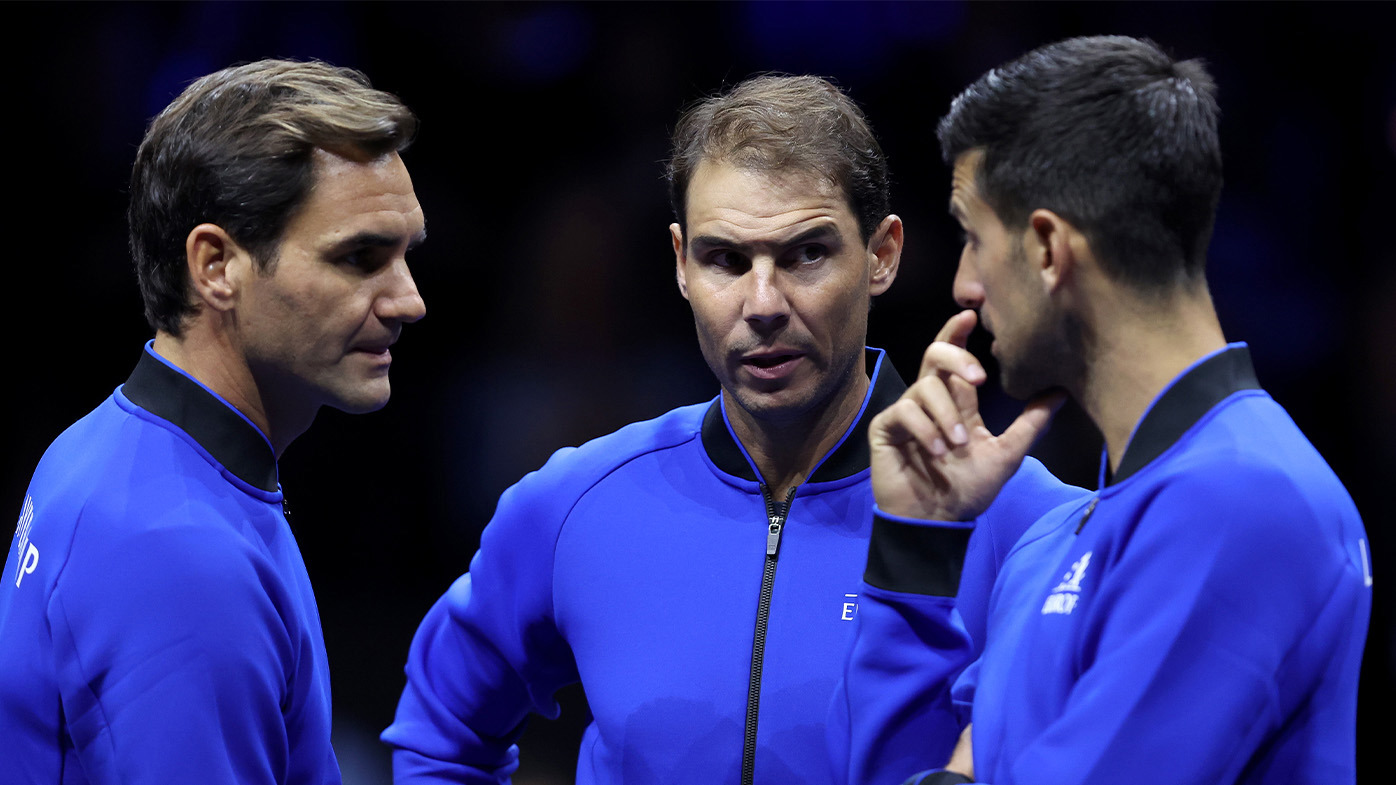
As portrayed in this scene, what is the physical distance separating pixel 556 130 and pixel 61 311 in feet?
6.27

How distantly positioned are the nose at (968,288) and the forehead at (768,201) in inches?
20.9

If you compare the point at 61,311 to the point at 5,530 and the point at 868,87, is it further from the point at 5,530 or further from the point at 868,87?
the point at 868,87

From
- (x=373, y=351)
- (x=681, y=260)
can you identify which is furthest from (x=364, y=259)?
(x=681, y=260)

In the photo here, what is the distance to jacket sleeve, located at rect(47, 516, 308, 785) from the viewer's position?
1.79 m

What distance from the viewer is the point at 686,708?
2275 millimetres

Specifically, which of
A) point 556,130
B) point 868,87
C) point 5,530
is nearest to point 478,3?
point 556,130

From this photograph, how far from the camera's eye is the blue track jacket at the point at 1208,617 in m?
1.41

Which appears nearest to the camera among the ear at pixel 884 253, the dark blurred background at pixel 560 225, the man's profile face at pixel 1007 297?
the man's profile face at pixel 1007 297

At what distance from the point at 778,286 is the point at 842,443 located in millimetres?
319

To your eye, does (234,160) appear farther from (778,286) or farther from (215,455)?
(778,286)

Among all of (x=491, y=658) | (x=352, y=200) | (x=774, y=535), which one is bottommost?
(x=491, y=658)

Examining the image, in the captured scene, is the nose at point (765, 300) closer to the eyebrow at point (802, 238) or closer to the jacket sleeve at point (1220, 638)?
the eyebrow at point (802, 238)

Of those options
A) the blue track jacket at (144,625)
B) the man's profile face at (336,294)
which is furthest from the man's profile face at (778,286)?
the blue track jacket at (144,625)

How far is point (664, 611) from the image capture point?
93.0 inches
